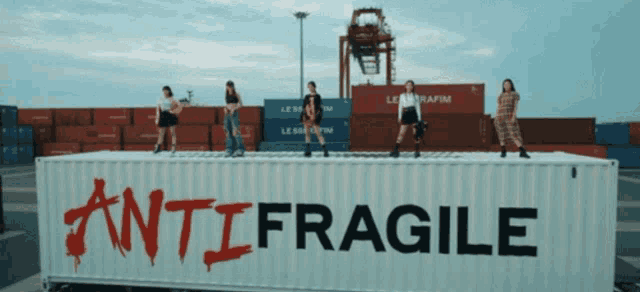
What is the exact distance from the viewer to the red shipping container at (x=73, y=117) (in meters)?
32.8

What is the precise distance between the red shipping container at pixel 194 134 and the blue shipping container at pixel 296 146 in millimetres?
5156

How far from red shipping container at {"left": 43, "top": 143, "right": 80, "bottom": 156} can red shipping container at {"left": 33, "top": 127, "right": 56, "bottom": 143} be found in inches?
35.5

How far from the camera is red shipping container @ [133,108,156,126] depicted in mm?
30688

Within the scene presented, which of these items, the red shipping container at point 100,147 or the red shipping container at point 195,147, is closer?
the red shipping container at point 195,147

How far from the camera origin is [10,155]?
35.3 metres

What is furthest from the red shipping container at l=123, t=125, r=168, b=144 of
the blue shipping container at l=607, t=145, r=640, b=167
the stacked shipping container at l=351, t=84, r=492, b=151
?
the blue shipping container at l=607, t=145, r=640, b=167

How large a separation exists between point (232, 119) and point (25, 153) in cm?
3688

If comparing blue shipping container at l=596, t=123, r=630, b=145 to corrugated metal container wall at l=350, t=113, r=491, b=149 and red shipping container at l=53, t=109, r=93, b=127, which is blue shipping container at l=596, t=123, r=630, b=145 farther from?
red shipping container at l=53, t=109, r=93, b=127

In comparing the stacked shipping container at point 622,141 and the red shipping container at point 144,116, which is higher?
the red shipping container at point 144,116

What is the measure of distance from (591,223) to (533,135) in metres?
23.4

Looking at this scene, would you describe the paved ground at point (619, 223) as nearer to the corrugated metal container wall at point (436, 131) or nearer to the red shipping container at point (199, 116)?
the corrugated metal container wall at point (436, 131)

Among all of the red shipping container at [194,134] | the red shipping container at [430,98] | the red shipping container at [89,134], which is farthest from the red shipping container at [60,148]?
the red shipping container at [430,98]

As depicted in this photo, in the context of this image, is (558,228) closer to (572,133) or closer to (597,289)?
(597,289)

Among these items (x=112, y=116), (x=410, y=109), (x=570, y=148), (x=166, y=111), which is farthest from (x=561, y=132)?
(x=112, y=116)
